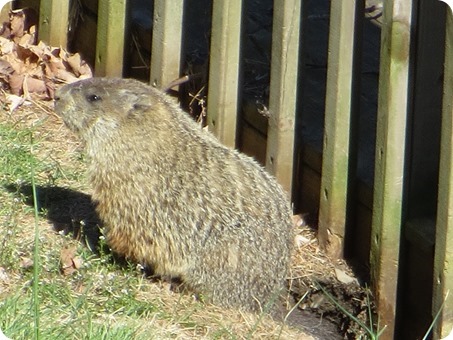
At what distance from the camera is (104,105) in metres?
5.08

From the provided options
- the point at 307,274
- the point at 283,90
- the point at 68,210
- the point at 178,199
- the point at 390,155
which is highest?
the point at 283,90

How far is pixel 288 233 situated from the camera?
5137mm

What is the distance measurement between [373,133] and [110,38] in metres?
1.74

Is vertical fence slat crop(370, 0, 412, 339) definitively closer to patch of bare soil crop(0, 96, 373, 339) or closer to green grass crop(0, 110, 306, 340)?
patch of bare soil crop(0, 96, 373, 339)

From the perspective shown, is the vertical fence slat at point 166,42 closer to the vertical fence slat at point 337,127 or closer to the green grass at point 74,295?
the green grass at point 74,295

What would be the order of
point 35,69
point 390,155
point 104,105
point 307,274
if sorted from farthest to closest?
1. point 35,69
2. point 307,274
3. point 104,105
4. point 390,155

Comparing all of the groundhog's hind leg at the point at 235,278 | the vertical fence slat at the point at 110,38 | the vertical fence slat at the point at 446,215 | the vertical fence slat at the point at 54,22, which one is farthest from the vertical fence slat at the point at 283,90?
the vertical fence slat at the point at 54,22

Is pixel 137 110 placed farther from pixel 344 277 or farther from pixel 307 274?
pixel 344 277

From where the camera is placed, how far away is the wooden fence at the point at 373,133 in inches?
184

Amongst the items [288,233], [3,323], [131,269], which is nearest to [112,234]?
[131,269]

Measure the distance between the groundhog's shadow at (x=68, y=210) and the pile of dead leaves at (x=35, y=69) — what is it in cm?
103

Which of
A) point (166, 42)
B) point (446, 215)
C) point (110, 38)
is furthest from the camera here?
point (110, 38)

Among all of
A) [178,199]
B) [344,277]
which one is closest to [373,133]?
[344,277]

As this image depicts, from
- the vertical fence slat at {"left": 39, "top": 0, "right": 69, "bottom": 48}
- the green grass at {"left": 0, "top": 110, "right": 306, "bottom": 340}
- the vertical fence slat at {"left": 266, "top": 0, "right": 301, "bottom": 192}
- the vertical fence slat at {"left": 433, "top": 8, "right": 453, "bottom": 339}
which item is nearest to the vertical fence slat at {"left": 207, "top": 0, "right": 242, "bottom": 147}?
the vertical fence slat at {"left": 266, "top": 0, "right": 301, "bottom": 192}
